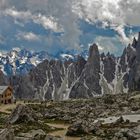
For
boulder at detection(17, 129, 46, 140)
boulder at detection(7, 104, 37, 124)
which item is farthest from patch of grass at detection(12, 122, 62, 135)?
boulder at detection(17, 129, 46, 140)

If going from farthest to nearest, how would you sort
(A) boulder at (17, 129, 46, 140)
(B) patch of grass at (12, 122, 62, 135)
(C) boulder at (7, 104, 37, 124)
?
(C) boulder at (7, 104, 37, 124)
(B) patch of grass at (12, 122, 62, 135)
(A) boulder at (17, 129, 46, 140)

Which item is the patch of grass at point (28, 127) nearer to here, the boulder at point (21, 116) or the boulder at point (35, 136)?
the boulder at point (21, 116)

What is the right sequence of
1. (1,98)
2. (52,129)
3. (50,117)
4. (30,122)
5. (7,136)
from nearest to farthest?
(7,136) → (52,129) → (30,122) → (50,117) → (1,98)

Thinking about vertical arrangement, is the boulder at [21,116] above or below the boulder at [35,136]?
above

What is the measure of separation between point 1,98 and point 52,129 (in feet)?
278

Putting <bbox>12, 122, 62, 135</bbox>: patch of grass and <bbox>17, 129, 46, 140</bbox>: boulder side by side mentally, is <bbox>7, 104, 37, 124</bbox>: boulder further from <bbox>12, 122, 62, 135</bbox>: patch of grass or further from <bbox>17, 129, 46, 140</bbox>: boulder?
<bbox>17, 129, 46, 140</bbox>: boulder

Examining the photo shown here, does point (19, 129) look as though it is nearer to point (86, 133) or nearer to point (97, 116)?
point (86, 133)

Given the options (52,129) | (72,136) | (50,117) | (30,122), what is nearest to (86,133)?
(72,136)

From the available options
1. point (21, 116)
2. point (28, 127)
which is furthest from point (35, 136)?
point (21, 116)

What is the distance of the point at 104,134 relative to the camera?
60062mm

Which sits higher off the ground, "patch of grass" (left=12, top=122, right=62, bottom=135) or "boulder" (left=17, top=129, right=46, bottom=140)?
"boulder" (left=17, top=129, right=46, bottom=140)

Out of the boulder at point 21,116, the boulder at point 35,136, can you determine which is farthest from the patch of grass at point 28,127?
the boulder at point 35,136

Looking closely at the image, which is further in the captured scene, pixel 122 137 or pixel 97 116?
pixel 97 116

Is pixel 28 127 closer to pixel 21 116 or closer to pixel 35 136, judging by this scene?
pixel 21 116
